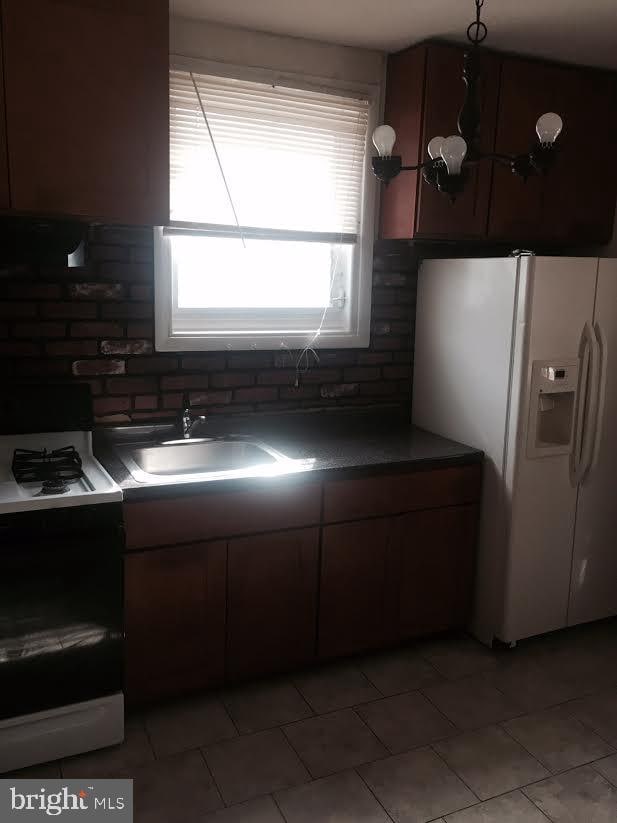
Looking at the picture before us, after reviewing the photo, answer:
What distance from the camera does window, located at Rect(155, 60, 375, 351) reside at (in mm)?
2855


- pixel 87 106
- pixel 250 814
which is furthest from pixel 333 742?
pixel 87 106

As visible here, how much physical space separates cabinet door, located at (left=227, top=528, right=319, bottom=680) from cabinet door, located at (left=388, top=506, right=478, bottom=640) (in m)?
0.36

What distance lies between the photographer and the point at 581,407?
2973 millimetres

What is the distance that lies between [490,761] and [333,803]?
556mm

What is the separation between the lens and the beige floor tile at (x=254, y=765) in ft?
7.31

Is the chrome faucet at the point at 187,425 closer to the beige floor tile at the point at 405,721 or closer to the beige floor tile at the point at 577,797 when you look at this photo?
the beige floor tile at the point at 405,721

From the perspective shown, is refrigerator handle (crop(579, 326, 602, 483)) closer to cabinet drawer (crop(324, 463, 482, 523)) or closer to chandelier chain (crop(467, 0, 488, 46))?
cabinet drawer (crop(324, 463, 482, 523))

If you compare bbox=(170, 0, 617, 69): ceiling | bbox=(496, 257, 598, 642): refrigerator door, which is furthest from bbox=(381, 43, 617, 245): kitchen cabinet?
bbox=(496, 257, 598, 642): refrigerator door

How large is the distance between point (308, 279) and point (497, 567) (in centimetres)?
144

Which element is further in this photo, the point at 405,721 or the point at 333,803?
the point at 405,721

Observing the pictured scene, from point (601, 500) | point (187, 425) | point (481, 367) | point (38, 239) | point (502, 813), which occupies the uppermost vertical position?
point (38, 239)

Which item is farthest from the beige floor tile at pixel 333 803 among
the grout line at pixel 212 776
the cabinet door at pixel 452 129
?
the cabinet door at pixel 452 129

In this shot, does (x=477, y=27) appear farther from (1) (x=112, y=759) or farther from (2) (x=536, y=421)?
(1) (x=112, y=759)

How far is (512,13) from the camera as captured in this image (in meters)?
2.59
